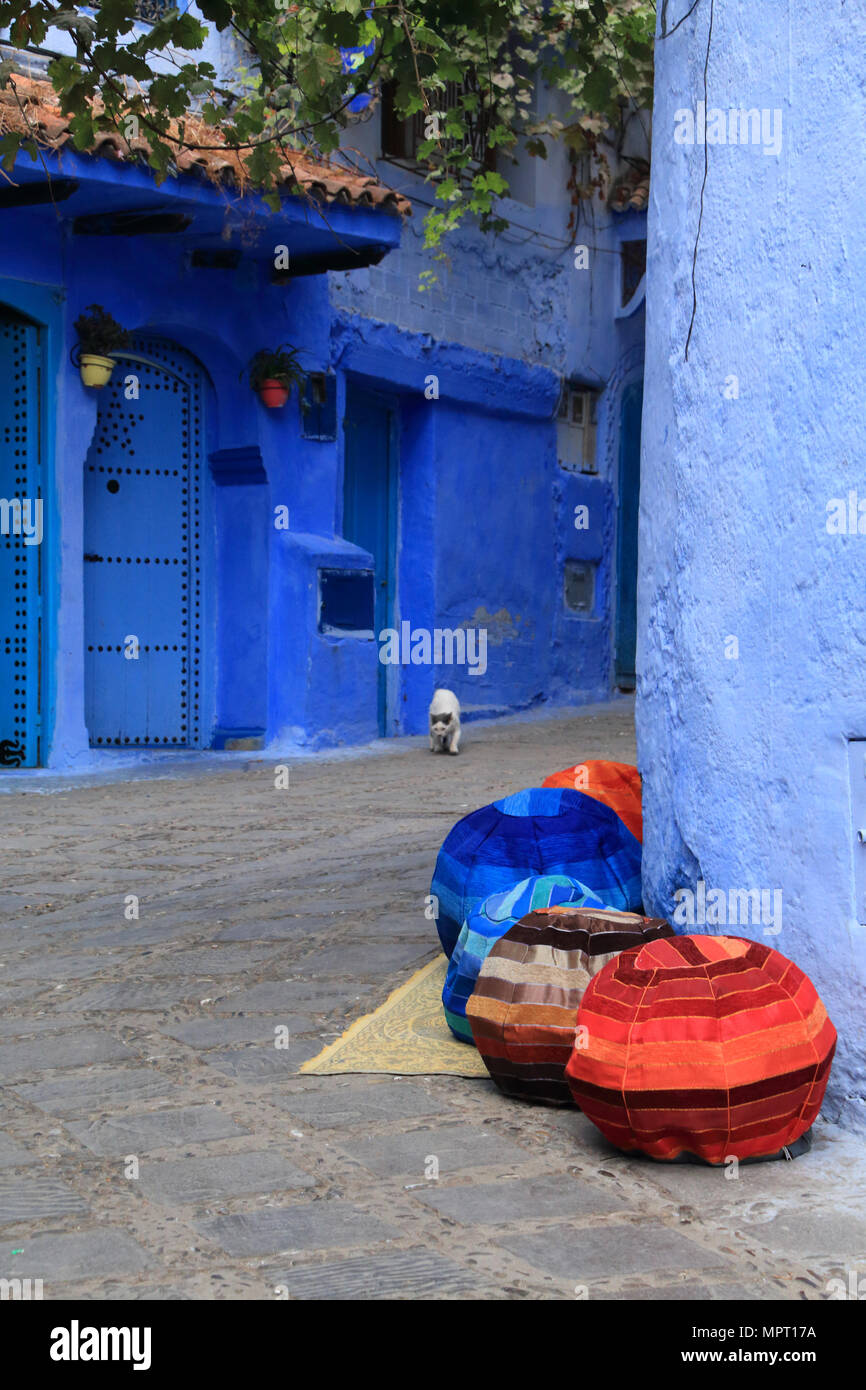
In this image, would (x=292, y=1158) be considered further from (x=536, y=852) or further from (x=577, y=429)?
(x=577, y=429)

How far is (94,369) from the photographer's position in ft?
30.8

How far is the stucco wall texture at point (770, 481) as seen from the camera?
3.27 meters

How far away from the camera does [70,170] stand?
8.16 metres

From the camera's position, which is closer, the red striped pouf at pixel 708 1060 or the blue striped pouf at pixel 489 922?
the red striped pouf at pixel 708 1060

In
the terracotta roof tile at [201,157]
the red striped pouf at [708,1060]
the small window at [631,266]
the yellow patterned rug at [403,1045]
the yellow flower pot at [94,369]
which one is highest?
the small window at [631,266]

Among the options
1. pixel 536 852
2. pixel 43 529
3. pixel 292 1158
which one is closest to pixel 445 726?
pixel 43 529

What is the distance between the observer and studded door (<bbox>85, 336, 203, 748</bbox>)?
33.2 feet

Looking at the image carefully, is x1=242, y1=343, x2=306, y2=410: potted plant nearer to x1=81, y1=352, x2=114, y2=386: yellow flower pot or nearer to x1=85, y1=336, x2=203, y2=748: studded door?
x1=85, y1=336, x2=203, y2=748: studded door

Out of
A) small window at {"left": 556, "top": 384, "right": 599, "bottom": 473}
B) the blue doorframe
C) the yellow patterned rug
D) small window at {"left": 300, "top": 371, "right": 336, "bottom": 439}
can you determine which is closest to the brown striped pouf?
the yellow patterned rug

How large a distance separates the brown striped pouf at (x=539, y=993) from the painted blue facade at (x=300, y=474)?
16.3 feet

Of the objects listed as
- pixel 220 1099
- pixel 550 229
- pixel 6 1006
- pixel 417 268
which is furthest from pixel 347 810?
pixel 550 229

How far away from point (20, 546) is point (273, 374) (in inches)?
86.7

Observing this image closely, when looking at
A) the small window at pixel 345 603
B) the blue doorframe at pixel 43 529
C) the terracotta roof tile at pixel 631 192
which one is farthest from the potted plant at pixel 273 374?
the terracotta roof tile at pixel 631 192

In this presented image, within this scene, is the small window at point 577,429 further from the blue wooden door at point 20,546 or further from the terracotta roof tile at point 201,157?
the blue wooden door at point 20,546
